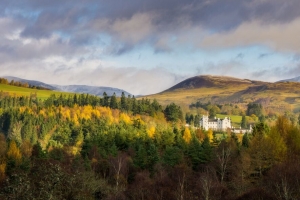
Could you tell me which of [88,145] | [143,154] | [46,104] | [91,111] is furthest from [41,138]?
[143,154]

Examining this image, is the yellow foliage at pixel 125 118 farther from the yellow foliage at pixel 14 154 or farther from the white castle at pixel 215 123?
the yellow foliage at pixel 14 154

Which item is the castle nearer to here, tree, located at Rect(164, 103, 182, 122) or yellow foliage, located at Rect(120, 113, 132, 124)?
tree, located at Rect(164, 103, 182, 122)

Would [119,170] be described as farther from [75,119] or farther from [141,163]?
[75,119]

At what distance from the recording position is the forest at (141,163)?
105ft

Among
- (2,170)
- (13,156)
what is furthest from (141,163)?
(13,156)

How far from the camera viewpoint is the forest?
3212 centimetres

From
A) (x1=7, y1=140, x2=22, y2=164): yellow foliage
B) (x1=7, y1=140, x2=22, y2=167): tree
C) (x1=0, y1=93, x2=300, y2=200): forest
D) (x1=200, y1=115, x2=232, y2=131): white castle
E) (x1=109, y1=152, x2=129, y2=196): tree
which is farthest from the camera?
(x1=200, y1=115, x2=232, y2=131): white castle

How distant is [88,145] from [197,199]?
46.8 m

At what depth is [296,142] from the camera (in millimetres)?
57688

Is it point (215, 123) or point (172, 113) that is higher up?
point (172, 113)

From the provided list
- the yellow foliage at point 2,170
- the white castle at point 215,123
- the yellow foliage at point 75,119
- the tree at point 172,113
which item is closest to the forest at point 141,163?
the yellow foliage at point 75,119

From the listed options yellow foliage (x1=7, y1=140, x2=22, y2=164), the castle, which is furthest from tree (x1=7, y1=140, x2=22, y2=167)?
the castle

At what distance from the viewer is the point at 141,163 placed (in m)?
62.5

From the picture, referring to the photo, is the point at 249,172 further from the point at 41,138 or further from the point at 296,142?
the point at 41,138
